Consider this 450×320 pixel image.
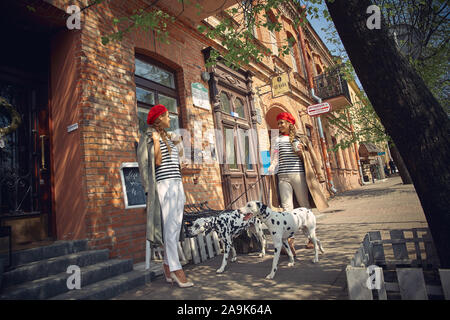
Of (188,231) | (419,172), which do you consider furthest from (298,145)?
(188,231)

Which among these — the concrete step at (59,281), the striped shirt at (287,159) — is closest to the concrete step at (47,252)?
the concrete step at (59,281)

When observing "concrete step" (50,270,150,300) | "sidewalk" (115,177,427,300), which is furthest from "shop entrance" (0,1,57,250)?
"sidewalk" (115,177,427,300)

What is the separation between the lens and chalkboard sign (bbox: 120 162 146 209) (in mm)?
4375

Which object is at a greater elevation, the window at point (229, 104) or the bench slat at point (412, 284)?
the window at point (229, 104)

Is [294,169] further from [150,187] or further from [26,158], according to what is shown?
[26,158]

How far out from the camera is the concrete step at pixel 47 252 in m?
3.43

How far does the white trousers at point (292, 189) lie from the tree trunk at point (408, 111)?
5.56 ft

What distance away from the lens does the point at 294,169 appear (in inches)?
172

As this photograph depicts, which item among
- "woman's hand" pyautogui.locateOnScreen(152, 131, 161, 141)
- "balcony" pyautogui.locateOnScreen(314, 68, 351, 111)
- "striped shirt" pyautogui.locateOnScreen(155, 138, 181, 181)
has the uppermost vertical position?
"balcony" pyautogui.locateOnScreen(314, 68, 351, 111)

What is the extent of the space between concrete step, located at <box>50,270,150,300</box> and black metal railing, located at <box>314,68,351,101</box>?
14656 millimetres

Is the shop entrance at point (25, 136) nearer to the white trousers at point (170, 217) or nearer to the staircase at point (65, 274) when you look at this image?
the staircase at point (65, 274)

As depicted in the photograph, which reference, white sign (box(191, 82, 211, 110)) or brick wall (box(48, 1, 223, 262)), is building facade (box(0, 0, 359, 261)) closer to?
brick wall (box(48, 1, 223, 262))

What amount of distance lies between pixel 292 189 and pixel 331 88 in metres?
13.3

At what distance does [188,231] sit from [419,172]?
322 cm
